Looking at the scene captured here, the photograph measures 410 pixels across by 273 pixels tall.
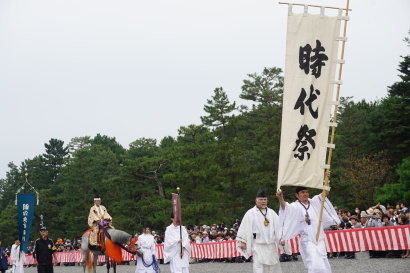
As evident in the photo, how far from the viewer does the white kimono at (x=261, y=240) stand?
37.1 ft

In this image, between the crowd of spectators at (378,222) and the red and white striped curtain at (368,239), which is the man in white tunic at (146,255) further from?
the crowd of spectators at (378,222)

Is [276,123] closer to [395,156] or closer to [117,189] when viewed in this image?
[395,156]

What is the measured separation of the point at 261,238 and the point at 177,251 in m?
5.30

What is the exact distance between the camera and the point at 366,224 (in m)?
19.9

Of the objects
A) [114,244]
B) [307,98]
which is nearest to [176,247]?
[114,244]

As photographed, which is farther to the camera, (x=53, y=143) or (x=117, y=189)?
(x=53, y=143)

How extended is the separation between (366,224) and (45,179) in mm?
75850

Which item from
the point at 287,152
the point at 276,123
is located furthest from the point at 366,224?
the point at 276,123

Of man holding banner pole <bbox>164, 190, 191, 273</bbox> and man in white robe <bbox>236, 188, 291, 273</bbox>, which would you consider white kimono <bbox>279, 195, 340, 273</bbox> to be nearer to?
man in white robe <bbox>236, 188, 291, 273</bbox>

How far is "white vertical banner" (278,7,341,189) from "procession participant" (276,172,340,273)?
0.76 metres

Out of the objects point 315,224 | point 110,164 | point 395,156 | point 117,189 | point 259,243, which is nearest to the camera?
point 315,224

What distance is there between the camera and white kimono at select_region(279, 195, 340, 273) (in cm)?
1047

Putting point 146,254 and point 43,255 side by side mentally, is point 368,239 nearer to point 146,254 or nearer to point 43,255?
point 146,254

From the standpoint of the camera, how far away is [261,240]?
1150 cm
